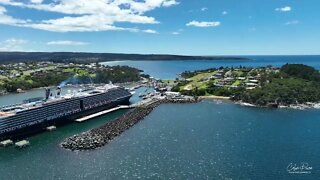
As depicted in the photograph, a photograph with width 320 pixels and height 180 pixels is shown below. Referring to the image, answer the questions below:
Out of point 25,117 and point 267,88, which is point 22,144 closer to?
point 25,117

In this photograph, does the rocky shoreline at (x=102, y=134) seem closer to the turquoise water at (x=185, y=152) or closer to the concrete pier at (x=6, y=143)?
the turquoise water at (x=185, y=152)

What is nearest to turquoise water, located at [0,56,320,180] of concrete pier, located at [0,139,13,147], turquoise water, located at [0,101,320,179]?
turquoise water, located at [0,101,320,179]

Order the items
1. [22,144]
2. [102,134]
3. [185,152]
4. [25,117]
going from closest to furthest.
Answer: [185,152], [22,144], [102,134], [25,117]

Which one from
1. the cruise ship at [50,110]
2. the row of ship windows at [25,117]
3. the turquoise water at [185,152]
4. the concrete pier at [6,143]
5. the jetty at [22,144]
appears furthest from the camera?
the cruise ship at [50,110]

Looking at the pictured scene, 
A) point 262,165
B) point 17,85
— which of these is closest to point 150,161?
point 262,165


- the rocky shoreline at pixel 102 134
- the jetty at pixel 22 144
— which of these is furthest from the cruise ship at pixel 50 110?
the rocky shoreline at pixel 102 134

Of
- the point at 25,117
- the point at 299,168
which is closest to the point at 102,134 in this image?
the point at 25,117
